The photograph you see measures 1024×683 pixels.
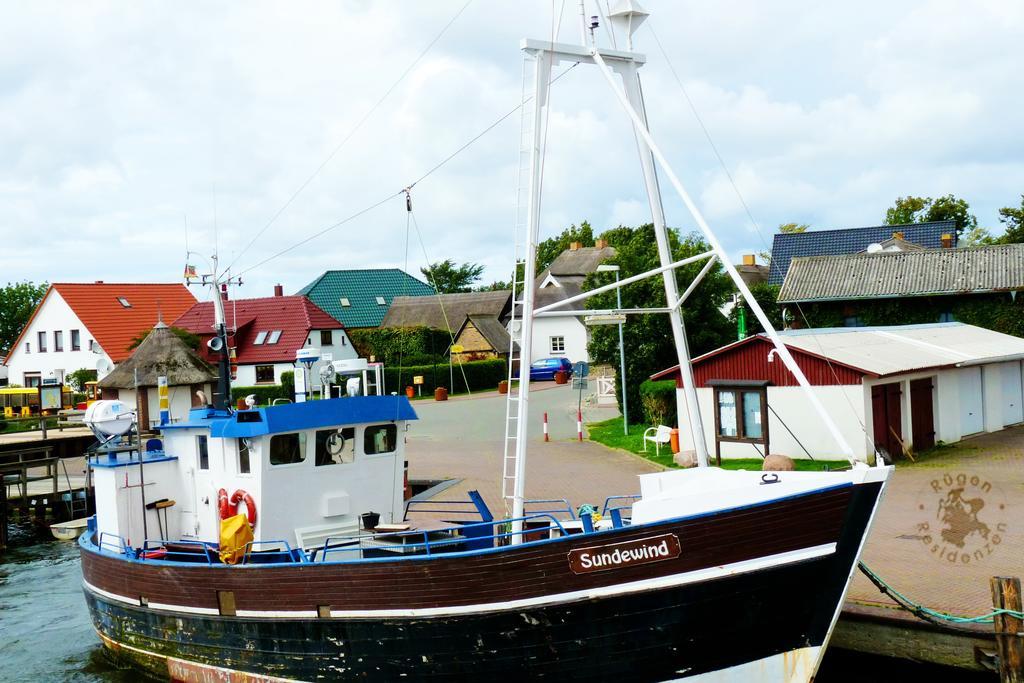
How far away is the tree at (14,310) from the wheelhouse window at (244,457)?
72.1 m

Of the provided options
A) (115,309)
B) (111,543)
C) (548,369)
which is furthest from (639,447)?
(115,309)

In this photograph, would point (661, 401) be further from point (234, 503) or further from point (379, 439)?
point (234, 503)

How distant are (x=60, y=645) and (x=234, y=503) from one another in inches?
228

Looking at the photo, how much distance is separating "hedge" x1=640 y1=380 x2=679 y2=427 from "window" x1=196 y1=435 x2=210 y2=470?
1909 cm

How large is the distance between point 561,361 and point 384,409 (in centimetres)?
4584

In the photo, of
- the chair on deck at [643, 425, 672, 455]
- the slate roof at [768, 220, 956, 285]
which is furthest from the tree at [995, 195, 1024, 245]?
the chair on deck at [643, 425, 672, 455]

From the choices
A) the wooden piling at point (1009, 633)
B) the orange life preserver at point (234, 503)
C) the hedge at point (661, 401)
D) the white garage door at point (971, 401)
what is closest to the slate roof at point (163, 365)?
the hedge at point (661, 401)

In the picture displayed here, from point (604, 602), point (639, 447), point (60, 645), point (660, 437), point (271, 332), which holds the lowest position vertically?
point (60, 645)

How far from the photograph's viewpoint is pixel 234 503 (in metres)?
15.5

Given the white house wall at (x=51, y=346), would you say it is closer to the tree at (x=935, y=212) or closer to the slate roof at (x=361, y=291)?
the slate roof at (x=361, y=291)

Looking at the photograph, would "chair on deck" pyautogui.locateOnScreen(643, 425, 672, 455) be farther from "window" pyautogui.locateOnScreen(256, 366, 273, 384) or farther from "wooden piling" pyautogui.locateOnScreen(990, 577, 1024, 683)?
"window" pyautogui.locateOnScreen(256, 366, 273, 384)

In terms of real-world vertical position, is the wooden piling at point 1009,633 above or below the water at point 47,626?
above

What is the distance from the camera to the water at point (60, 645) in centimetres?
1373

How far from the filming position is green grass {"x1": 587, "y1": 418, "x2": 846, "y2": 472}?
25062mm
